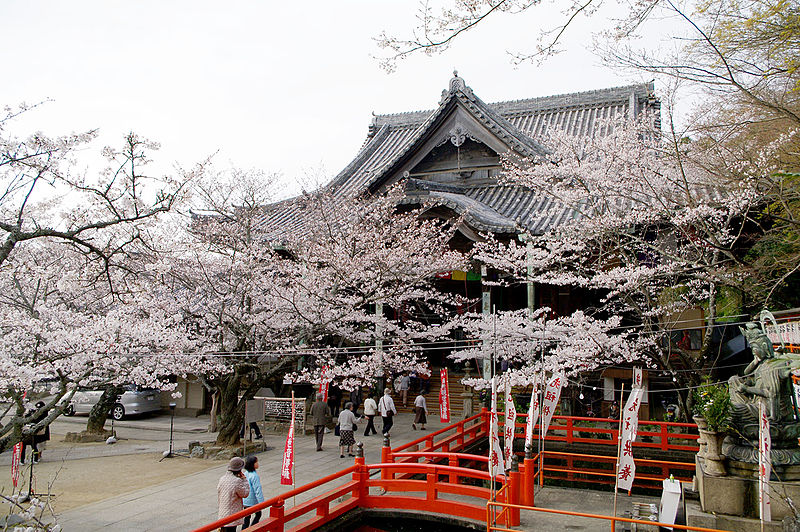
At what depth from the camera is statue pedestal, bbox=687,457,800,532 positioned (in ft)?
26.3

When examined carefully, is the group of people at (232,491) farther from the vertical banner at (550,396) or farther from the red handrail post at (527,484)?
the vertical banner at (550,396)

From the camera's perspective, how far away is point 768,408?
8.38 metres

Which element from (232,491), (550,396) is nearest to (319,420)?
(550,396)

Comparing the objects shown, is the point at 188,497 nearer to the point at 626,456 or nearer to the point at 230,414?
the point at 230,414

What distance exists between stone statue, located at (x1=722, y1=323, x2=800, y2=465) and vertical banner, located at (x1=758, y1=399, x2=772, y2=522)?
60 cm

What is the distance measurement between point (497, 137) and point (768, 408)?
43.3ft

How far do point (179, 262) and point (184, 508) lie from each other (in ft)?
21.9

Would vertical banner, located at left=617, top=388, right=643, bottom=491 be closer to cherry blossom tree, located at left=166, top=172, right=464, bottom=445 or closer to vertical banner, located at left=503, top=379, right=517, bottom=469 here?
vertical banner, located at left=503, top=379, right=517, bottom=469

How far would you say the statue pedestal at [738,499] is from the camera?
26.3 ft

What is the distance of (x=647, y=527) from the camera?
9.12m

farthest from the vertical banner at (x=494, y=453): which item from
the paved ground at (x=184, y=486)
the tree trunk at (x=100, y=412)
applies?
the tree trunk at (x=100, y=412)

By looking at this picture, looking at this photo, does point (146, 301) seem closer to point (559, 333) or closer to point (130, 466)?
point (130, 466)

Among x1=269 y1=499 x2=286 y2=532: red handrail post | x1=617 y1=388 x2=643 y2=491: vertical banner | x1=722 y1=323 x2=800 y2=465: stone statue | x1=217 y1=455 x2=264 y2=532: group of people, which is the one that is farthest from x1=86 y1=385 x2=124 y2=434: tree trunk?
x1=722 y1=323 x2=800 y2=465: stone statue

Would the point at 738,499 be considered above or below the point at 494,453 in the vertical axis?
below
